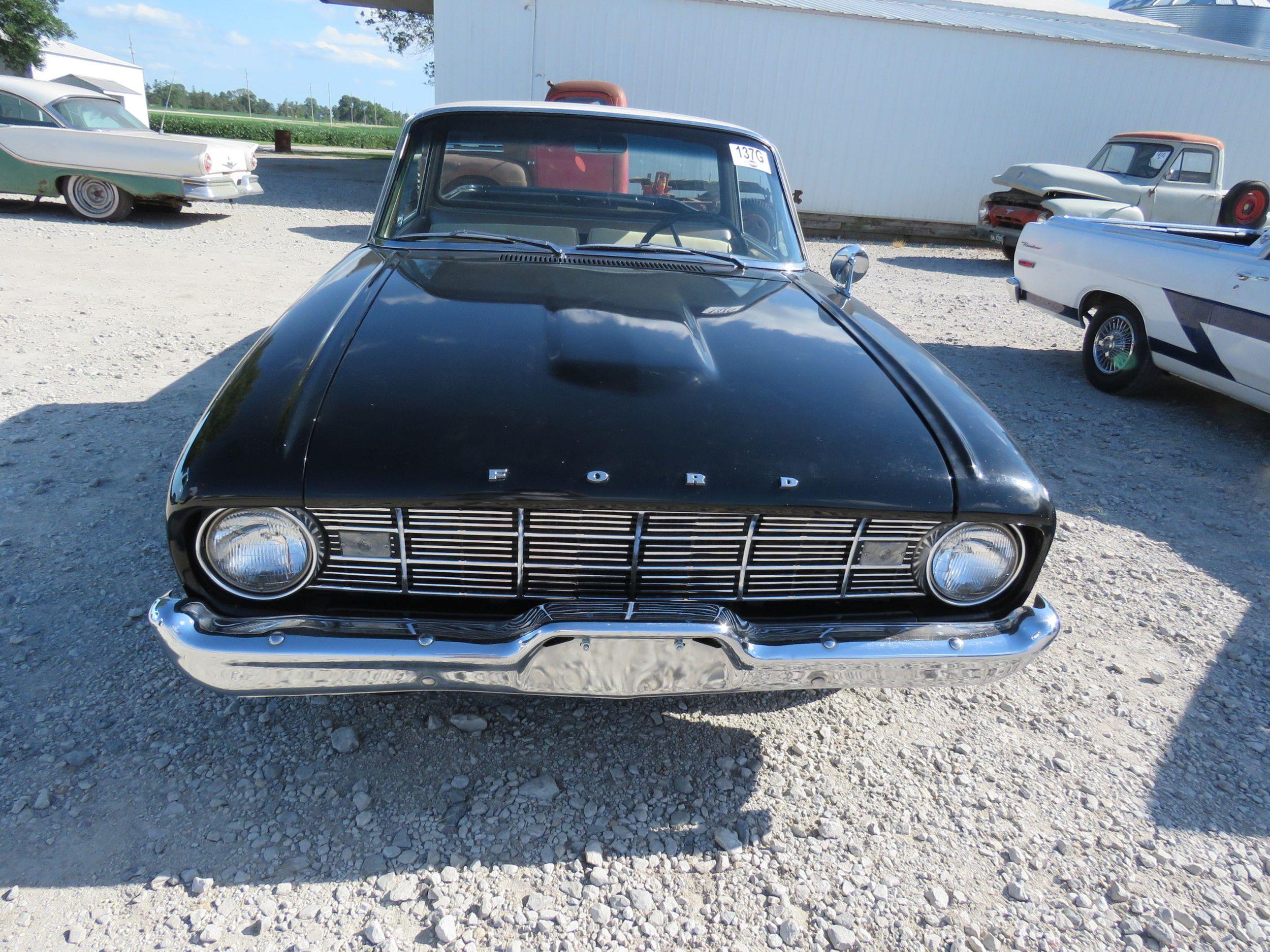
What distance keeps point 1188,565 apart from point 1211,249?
8.74 feet

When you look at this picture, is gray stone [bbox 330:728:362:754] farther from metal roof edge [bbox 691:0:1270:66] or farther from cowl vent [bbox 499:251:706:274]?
metal roof edge [bbox 691:0:1270:66]

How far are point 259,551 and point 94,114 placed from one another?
1043cm

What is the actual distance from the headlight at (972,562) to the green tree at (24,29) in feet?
105

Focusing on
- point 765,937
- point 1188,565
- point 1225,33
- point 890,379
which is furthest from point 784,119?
point 1225,33

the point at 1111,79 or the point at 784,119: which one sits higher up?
the point at 1111,79

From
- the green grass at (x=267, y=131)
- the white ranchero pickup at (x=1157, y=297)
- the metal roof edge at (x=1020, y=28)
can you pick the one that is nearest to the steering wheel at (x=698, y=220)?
the white ranchero pickup at (x=1157, y=297)

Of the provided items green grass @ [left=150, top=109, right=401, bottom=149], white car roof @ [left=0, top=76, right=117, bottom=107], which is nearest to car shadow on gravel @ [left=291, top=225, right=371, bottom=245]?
white car roof @ [left=0, top=76, right=117, bottom=107]

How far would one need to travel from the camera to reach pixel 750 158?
3217mm

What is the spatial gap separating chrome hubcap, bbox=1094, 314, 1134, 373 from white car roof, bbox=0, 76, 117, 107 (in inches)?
424

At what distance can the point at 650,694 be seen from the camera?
181 cm

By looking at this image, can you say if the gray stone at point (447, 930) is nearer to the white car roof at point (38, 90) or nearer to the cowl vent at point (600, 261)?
the cowl vent at point (600, 261)

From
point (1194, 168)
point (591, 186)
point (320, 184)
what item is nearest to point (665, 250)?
point (591, 186)

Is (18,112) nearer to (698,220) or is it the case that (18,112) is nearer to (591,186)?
(591,186)

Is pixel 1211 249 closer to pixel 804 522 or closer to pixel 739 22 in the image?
pixel 804 522
